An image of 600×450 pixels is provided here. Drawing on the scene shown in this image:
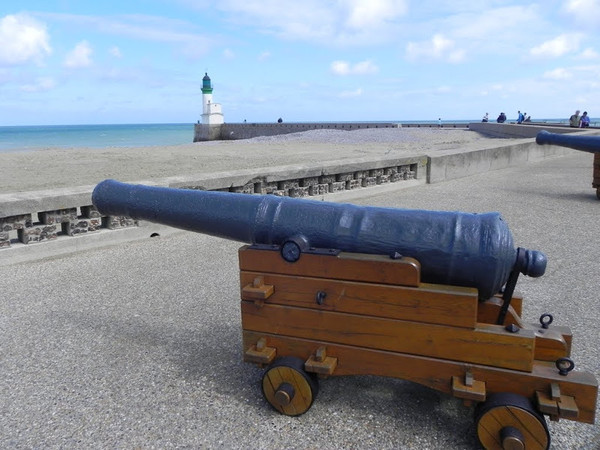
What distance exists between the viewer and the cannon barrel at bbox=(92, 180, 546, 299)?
2457 millimetres

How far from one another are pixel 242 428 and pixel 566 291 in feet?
10.7

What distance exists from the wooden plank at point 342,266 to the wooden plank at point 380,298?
0.10ft

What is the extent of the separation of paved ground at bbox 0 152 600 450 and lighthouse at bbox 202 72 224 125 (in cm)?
6208

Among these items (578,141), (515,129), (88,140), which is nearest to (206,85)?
(88,140)

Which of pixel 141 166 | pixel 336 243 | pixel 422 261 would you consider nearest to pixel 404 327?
pixel 422 261

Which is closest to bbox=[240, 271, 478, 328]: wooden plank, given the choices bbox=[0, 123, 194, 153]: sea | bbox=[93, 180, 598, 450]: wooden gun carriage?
bbox=[93, 180, 598, 450]: wooden gun carriage

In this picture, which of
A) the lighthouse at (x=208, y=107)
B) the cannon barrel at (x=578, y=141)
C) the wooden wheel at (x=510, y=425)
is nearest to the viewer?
the wooden wheel at (x=510, y=425)

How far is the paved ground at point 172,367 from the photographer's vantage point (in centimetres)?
262

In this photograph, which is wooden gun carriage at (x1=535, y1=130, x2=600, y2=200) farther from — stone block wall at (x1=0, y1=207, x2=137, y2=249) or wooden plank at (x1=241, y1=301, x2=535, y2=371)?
wooden plank at (x1=241, y1=301, x2=535, y2=371)

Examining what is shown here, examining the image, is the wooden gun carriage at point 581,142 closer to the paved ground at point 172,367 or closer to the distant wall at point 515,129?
the paved ground at point 172,367

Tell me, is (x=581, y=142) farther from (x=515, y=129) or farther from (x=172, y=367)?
(x=515, y=129)

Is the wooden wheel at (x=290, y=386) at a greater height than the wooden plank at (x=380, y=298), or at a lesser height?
lesser

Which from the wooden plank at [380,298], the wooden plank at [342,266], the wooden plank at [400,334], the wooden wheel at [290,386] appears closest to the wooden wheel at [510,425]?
the wooden plank at [400,334]

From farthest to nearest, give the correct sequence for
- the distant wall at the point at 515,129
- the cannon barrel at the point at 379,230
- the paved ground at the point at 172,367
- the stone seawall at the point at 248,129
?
the stone seawall at the point at 248,129 < the distant wall at the point at 515,129 < the paved ground at the point at 172,367 < the cannon barrel at the point at 379,230
